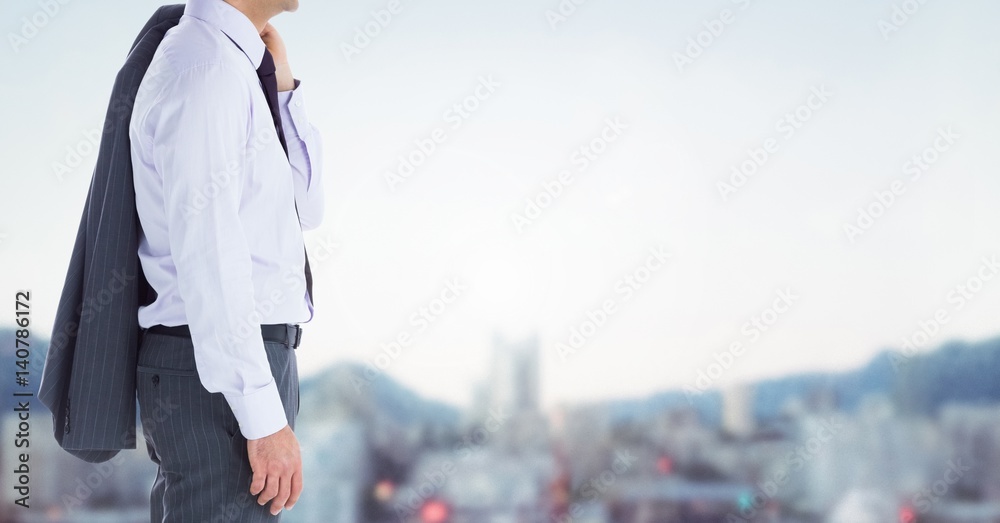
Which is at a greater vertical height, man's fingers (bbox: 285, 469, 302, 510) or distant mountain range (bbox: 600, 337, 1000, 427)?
man's fingers (bbox: 285, 469, 302, 510)

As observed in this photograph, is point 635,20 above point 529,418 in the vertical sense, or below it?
above

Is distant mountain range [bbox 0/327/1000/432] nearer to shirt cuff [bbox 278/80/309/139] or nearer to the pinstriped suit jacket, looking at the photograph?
shirt cuff [bbox 278/80/309/139]

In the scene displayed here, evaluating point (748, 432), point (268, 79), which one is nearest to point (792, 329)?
point (748, 432)

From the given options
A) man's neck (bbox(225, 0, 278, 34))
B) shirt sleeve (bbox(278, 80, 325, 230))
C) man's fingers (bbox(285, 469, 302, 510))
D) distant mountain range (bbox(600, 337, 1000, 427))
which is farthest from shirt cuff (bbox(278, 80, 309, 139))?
distant mountain range (bbox(600, 337, 1000, 427))

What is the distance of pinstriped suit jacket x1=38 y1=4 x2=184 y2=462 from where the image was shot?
84 centimetres

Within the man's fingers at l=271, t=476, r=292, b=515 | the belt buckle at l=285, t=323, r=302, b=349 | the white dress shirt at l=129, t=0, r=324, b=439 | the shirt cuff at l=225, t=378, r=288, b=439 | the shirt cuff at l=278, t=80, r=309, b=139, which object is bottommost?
the man's fingers at l=271, t=476, r=292, b=515

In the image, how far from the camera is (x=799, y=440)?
2.89 metres

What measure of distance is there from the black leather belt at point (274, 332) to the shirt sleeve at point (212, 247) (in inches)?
1.9

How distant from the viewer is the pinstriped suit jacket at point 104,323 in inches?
33.1

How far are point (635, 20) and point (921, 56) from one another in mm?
1061

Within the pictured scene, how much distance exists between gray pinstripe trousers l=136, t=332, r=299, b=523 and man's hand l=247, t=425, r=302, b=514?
0.01 m

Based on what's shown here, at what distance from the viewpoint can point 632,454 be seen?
9.25 feet

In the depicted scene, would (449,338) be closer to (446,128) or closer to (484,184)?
(484,184)

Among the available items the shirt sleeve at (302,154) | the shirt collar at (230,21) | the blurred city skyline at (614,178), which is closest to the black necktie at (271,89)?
the shirt collar at (230,21)
